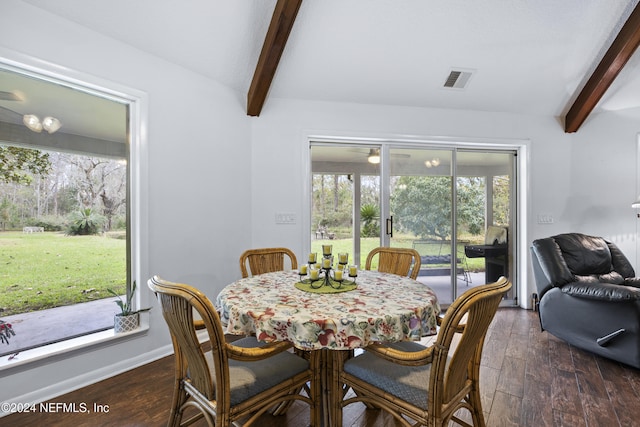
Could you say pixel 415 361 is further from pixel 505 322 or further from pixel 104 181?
pixel 505 322

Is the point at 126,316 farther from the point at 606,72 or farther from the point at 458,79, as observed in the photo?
the point at 606,72

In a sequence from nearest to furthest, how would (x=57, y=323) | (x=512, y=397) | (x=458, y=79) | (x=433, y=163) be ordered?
(x=512, y=397), (x=57, y=323), (x=458, y=79), (x=433, y=163)

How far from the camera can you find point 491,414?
1822 mm

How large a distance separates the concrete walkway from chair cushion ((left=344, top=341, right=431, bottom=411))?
1948 mm

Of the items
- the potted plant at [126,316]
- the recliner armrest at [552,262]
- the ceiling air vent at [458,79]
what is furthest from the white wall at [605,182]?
the potted plant at [126,316]

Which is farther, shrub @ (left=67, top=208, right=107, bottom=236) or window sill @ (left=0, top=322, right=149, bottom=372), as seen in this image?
shrub @ (left=67, top=208, right=107, bottom=236)

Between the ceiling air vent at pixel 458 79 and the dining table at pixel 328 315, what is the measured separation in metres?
2.52

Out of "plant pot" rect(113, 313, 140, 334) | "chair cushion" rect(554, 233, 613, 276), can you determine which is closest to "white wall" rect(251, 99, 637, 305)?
"chair cushion" rect(554, 233, 613, 276)

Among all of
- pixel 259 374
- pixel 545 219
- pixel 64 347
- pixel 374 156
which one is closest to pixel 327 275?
pixel 259 374

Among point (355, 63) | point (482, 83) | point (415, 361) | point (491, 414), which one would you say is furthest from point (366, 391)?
point (482, 83)

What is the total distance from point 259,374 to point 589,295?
2.55 meters

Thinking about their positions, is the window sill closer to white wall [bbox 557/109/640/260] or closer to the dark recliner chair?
the dark recliner chair

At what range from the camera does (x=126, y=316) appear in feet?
7.72

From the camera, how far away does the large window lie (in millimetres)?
1946
